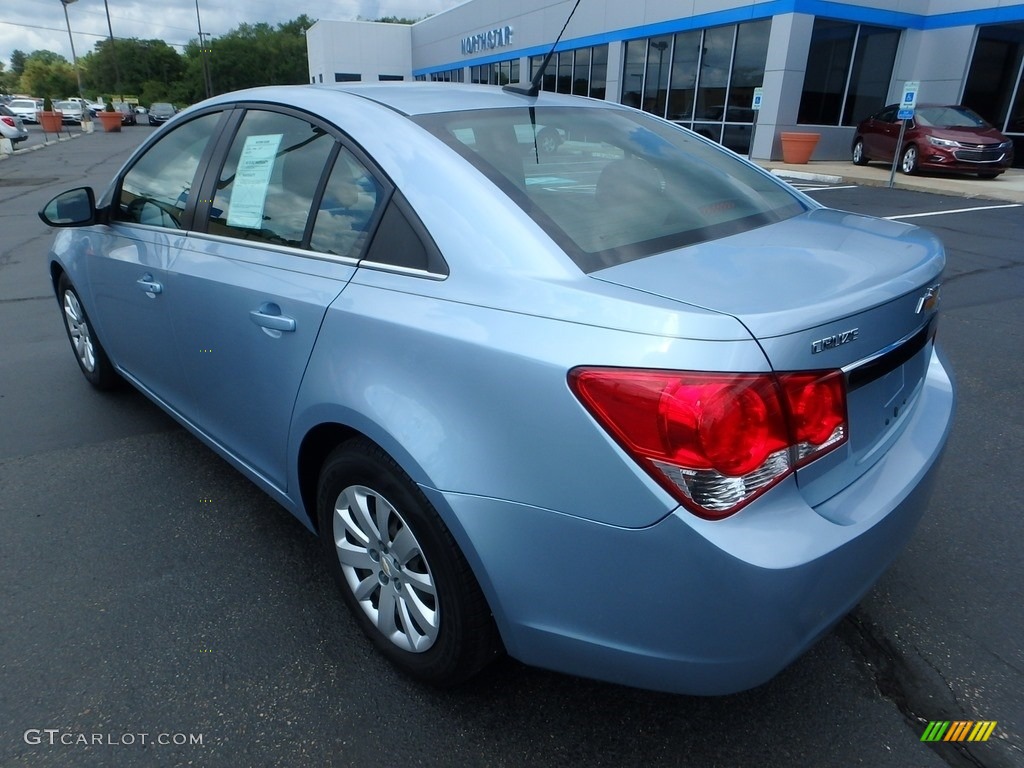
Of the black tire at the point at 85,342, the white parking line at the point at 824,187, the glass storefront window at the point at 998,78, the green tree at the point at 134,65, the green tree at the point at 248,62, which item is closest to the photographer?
the black tire at the point at 85,342

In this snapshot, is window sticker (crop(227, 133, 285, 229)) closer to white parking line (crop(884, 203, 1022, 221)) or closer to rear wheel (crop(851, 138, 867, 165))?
white parking line (crop(884, 203, 1022, 221))

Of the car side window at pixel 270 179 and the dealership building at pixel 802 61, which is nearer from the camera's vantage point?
the car side window at pixel 270 179

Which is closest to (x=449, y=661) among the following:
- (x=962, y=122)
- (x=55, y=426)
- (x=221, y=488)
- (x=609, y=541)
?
(x=609, y=541)

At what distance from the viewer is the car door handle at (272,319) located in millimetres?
2195

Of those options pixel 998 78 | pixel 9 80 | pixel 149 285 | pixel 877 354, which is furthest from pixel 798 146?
pixel 9 80

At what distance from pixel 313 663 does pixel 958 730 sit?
6.06 feet

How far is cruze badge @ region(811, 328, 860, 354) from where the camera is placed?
4.96 ft

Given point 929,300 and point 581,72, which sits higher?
point 581,72

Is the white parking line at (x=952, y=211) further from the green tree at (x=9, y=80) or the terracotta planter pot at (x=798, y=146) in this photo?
the green tree at (x=9, y=80)

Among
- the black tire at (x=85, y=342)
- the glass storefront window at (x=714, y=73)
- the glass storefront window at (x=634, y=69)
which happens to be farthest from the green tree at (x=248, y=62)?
the black tire at (x=85, y=342)

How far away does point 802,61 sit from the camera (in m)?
18.1

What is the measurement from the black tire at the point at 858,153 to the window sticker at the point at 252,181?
1866 cm

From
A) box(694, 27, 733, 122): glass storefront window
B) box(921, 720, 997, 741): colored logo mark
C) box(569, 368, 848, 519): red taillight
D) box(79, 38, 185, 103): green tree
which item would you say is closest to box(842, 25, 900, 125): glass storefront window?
box(694, 27, 733, 122): glass storefront window

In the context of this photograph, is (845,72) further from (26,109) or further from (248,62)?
(248,62)
